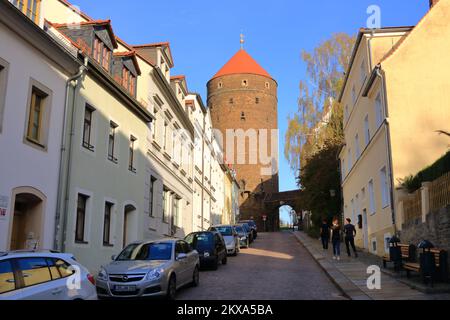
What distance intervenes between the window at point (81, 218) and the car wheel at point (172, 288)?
4.72 m

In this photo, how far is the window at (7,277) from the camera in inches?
→ 274

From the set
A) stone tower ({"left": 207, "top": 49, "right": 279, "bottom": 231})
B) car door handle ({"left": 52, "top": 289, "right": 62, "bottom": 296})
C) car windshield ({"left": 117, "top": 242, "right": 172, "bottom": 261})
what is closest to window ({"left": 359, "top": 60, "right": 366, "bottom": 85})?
car windshield ({"left": 117, "top": 242, "right": 172, "bottom": 261})

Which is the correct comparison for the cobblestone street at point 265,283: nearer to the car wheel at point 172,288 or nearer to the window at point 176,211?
the car wheel at point 172,288

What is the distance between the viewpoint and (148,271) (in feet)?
37.5

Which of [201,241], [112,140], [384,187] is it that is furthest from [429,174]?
[112,140]

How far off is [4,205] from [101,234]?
5689 millimetres

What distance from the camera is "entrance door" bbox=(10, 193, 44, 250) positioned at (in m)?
13.1

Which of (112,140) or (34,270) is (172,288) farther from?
(112,140)

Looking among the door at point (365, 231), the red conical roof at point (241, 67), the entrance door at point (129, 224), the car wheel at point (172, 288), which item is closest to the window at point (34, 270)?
the car wheel at point (172, 288)

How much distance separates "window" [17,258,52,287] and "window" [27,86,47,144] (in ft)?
20.5

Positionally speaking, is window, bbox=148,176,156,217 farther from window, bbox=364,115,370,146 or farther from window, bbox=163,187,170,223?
window, bbox=364,115,370,146

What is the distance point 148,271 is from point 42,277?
3.97m

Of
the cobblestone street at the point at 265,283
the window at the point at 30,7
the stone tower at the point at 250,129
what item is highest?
the stone tower at the point at 250,129

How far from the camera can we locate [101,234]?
17297mm
